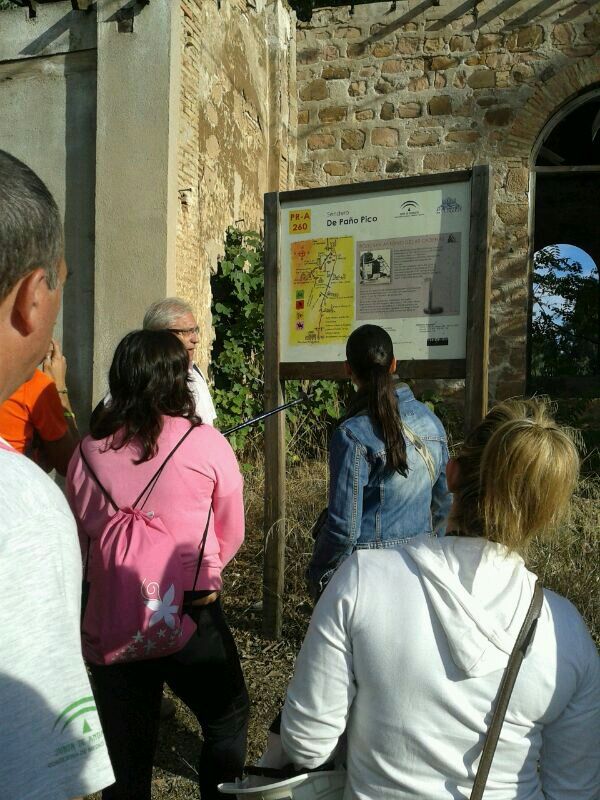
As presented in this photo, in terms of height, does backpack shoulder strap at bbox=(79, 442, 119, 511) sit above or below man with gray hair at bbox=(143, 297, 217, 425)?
below

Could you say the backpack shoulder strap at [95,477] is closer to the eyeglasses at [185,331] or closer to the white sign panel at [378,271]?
the eyeglasses at [185,331]

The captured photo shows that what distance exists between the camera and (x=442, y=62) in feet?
28.8

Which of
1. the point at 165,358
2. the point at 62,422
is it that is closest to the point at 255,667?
the point at 62,422

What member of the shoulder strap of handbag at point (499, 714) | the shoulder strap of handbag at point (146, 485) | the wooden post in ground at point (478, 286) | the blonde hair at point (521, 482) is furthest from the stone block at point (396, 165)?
the shoulder strap of handbag at point (499, 714)

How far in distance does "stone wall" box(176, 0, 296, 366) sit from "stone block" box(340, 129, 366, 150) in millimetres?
655

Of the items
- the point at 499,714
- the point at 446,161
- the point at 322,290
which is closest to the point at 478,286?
the point at 322,290

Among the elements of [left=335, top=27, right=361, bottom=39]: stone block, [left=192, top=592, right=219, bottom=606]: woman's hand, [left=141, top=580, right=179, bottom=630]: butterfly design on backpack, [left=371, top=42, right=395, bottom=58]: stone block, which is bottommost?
[left=192, top=592, right=219, bottom=606]: woman's hand

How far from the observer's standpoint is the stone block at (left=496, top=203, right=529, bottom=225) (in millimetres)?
8664

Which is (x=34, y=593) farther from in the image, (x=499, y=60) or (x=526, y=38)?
(x=526, y=38)

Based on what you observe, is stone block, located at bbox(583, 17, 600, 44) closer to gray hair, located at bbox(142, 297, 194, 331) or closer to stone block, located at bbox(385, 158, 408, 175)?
stone block, located at bbox(385, 158, 408, 175)

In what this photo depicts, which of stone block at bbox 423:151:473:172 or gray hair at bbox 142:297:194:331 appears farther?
stone block at bbox 423:151:473:172

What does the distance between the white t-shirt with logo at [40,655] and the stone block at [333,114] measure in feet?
29.5

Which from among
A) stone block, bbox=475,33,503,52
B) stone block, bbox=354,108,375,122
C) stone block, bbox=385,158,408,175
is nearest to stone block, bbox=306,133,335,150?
stone block, bbox=354,108,375,122

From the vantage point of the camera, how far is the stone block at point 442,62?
28.7 feet
